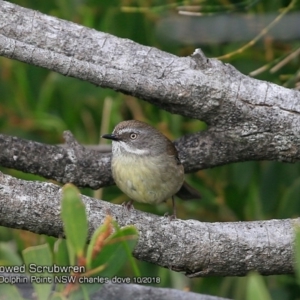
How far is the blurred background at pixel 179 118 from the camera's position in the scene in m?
4.34

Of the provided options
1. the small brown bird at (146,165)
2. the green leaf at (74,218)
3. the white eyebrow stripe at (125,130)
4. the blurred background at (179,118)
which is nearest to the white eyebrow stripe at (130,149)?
the small brown bird at (146,165)

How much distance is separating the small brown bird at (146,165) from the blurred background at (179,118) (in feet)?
1.12

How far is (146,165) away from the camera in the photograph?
16.0 ft

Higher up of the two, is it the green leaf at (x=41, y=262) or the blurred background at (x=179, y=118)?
the blurred background at (x=179, y=118)

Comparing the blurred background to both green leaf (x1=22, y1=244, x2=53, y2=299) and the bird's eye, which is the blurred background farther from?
green leaf (x1=22, y1=244, x2=53, y2=299)

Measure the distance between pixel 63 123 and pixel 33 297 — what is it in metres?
3.30

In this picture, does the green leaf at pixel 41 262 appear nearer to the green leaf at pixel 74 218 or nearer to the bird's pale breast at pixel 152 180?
the green leaf at pixel 74 218

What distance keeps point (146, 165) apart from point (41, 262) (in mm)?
2941

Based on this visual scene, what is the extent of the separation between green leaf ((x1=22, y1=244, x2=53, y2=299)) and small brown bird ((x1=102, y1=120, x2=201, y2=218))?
236 cm

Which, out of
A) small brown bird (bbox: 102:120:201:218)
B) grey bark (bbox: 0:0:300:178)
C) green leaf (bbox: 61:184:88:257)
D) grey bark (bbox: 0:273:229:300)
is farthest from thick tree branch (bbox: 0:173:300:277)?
small brown bird (bbox: 102:120:201:218)

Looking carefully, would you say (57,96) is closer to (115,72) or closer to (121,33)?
(121,33)

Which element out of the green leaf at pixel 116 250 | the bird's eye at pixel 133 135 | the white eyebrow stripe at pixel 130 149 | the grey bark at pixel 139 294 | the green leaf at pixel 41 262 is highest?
the bird's eye at pixel 133 135

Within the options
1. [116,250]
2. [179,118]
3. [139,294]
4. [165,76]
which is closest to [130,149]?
[179,118]

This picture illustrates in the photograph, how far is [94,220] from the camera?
3.00m
